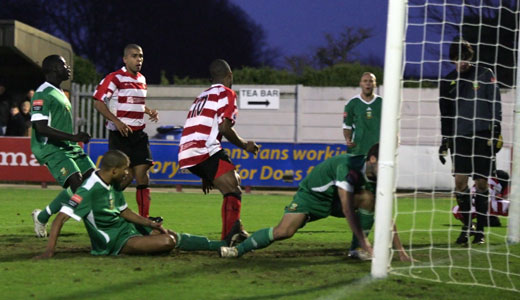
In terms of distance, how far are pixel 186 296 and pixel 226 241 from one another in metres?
1.92

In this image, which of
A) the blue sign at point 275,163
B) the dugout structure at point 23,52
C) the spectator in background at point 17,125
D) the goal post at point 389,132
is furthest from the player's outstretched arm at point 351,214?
the dugout structure at point 23,52

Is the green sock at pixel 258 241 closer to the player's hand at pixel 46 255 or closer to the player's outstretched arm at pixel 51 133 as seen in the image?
the player's hand at pixel 46 255

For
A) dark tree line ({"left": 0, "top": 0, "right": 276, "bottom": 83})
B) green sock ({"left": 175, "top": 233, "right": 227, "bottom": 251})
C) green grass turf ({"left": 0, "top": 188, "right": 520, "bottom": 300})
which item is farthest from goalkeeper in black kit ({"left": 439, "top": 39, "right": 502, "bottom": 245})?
dark tree line ({"left": 0, "top": 0, "right": 276, "bottom": 83})

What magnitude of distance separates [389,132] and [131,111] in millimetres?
3886

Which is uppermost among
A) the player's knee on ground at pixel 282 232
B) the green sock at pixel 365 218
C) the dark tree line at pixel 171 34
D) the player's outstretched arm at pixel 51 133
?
the dark tree line at pixel 171 34

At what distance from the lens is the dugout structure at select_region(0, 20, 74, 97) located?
20.6 meters

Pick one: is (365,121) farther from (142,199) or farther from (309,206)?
(309,206)

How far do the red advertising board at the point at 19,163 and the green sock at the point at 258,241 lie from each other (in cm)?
1135

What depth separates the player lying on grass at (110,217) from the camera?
6.15 meters

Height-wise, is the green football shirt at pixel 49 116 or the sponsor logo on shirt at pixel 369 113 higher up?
the sponsor logo on shirt at pixel 369 113

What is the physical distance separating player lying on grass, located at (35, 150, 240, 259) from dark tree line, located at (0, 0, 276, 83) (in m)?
46.8

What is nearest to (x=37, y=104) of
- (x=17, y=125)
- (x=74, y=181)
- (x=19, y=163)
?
(x=74, y=181)

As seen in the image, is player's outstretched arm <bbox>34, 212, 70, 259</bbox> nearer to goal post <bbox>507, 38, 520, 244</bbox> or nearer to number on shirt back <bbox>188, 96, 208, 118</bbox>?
number on shirt back <bbox>188, 96, 208, 118</bbox>

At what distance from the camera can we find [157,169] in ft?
55.9
